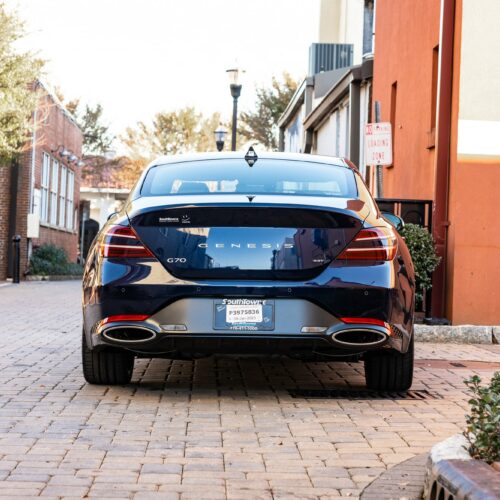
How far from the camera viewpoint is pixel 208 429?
5.62 metres

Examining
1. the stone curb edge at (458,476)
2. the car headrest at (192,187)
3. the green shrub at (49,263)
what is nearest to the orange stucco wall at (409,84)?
the car headrest at (192,187)

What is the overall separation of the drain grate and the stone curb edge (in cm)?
256

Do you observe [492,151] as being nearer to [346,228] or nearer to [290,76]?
[346,228]

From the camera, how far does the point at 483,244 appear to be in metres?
11.4

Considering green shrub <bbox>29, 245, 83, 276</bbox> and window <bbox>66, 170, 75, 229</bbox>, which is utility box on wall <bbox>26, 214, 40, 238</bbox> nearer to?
green shrub <bbox>29, 245, 83, 276</bbox>

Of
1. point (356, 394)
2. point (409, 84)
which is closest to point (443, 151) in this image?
point (409, 84)

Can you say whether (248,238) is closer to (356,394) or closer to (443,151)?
(356,394)

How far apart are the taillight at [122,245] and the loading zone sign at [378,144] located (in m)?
6.88

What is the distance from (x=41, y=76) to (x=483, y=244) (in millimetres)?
14037

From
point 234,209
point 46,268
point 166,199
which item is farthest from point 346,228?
point 46,268

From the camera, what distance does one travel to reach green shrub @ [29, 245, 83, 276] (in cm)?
2920

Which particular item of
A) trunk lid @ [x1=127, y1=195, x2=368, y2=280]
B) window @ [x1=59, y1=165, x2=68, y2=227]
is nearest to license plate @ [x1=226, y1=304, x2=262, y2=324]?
trunk lid @ [x1=127, y1=195, x2=368, y2=280]

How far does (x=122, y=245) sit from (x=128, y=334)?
21.4 inches

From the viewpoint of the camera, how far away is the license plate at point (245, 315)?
6.24 metres
